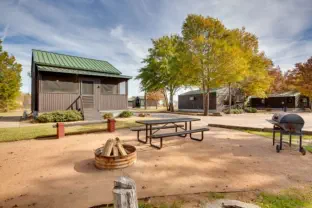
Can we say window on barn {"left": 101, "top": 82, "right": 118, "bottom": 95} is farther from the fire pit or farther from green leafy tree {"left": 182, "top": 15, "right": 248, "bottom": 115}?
the fire pit

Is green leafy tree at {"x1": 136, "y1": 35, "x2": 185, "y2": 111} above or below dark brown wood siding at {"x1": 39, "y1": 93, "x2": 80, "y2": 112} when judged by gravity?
above

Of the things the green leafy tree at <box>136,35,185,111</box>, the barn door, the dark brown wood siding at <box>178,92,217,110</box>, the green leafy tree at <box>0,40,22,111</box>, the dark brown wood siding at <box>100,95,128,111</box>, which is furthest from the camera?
the dark brown wood siding at <box>178,92,217,110</box>

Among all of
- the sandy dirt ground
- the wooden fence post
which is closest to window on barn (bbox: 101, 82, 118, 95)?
the sandy dirt ground

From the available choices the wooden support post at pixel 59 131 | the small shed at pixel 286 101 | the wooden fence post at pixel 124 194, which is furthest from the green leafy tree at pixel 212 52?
the wooden fence post at pixel 124 194

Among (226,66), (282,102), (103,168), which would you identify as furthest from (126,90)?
(282,102)

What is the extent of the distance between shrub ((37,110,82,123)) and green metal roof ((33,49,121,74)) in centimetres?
469

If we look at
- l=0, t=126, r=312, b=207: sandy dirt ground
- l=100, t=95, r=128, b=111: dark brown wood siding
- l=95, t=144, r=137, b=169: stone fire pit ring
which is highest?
l=100, t=95, r=128, b=111: dark brown wood siding

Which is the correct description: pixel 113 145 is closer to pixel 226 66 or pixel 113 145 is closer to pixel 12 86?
pixel 226 66

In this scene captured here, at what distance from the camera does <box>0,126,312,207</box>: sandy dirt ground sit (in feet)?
8.77

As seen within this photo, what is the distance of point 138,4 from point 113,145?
319 inches

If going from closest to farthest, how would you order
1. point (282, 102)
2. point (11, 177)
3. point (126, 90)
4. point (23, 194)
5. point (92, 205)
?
point (92, 205) < point (23, 194) < point (11, 177) < point (126, 90) < point (282, 102)

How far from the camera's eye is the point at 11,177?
10.8 ft

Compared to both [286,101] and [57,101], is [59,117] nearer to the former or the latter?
[57,101]

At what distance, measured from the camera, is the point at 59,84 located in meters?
13.0
